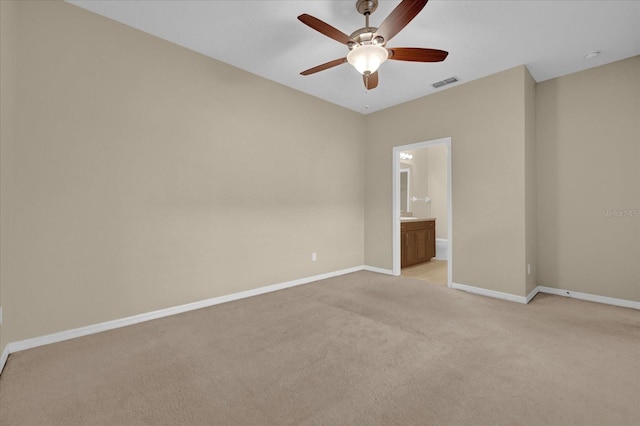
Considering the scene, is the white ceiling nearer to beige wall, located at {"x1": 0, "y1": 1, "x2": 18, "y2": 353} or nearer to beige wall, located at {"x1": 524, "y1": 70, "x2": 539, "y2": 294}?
beige wall, located at {"x1": 524, "y1": 70, "x2": 539, "y2": 294}

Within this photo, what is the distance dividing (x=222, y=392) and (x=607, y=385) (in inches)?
94.2

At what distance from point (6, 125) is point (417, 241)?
5.62 metres

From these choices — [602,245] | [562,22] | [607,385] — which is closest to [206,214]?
[607,385]

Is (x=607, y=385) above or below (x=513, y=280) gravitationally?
below

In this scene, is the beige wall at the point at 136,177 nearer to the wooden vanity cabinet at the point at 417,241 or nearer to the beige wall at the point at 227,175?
the beige wall at the point at 227,175

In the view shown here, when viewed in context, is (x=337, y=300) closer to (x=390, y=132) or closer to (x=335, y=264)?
(x=335, y=264)

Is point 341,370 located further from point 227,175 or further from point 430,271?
point 430,271

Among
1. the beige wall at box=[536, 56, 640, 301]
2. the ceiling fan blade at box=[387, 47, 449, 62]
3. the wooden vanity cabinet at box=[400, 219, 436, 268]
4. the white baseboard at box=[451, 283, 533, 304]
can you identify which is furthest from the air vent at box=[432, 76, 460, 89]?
the white baseboard at box=[451, 283, 533, 304]

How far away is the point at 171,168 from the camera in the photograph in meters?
2.97

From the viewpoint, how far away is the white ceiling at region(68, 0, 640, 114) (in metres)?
2.41

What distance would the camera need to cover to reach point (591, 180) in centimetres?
345

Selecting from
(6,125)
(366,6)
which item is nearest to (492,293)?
(366,6)

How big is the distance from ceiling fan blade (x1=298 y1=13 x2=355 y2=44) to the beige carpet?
2429mm

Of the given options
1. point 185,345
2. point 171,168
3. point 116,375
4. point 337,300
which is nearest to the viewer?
point 116,375
